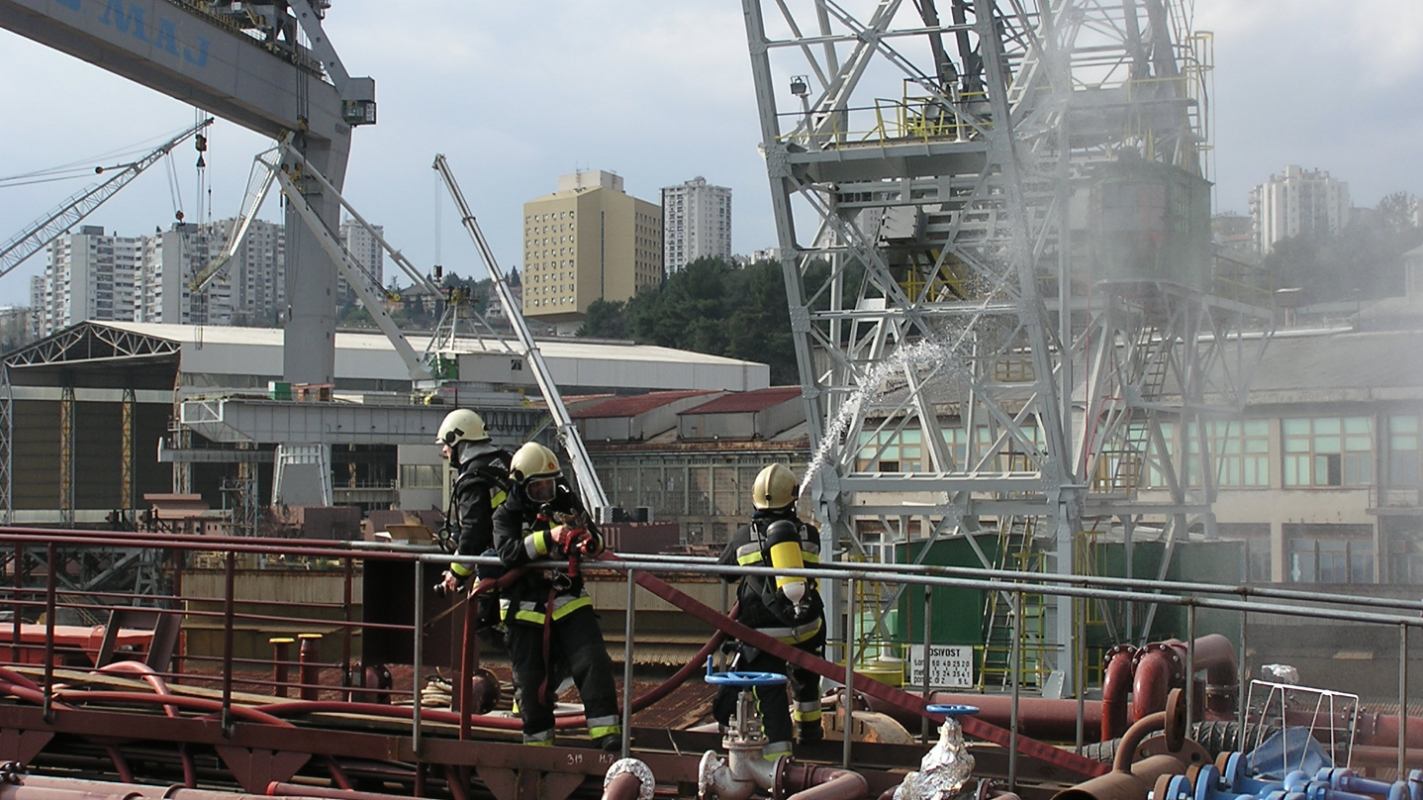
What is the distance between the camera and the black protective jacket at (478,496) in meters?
7.71

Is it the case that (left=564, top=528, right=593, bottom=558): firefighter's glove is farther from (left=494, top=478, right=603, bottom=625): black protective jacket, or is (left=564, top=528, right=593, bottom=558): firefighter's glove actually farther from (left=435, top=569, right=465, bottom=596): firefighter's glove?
(left=435, top=569, right=465, bottom=596): firefighter's glove

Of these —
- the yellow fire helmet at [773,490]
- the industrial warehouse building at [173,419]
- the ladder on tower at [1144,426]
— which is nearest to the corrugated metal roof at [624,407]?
the industrial warehouse building at [173,419]

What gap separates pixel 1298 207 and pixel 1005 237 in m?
72.1

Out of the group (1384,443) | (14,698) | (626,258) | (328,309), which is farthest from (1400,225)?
(626,258)

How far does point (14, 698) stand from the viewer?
8.70 meters

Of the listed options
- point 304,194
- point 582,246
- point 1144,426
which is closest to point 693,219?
point 582,246

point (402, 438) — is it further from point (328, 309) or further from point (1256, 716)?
point (1256, 716)

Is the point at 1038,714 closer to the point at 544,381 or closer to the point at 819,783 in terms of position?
the point at 819,783

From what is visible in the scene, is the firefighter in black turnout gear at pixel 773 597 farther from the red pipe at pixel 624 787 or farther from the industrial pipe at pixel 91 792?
the industrial pipe at pixel 91 792

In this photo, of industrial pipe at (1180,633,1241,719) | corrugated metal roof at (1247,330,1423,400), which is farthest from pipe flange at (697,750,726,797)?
corrugated metal roof at (1247,330,1423,400)

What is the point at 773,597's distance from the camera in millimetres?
7684

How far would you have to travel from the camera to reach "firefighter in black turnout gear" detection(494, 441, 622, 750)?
7.34 meters

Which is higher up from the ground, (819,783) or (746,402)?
(746,402)

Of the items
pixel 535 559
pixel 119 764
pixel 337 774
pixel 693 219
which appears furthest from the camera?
pixel 693 219
